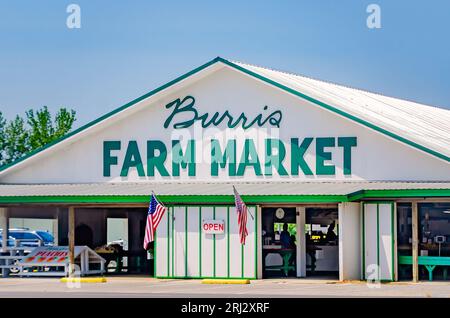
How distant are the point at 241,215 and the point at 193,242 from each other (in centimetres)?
246

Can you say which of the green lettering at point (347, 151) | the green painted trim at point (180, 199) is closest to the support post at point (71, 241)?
the green painted trim at point (180, 199)

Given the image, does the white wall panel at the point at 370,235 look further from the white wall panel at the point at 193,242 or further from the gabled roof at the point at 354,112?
the white wall panel at the point at 193,242

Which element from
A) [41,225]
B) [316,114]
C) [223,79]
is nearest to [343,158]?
[316,114]

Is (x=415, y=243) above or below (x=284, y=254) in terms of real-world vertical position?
above

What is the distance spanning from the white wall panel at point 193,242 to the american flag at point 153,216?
1.20 m

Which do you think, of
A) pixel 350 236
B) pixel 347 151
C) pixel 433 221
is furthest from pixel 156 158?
pixel 433 221

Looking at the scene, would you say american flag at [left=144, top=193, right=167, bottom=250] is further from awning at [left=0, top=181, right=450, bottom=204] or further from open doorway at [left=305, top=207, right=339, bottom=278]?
open doorway at [left=305, top=207, right=339, bottom=278]

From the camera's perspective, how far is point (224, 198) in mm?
42625

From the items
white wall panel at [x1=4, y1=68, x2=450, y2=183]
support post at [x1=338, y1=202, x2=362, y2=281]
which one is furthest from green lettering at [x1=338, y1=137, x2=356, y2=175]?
support post at [x1=338, y1=202, x2=362, y2=281]

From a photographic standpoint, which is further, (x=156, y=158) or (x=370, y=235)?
(x=156, y=158)

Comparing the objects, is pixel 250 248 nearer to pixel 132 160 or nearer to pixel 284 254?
pixel 284 254

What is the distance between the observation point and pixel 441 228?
4503 centimetres

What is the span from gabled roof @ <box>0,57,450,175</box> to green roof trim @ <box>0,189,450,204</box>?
3171mm

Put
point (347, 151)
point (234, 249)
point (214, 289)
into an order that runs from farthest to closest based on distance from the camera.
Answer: point (347, 151), point (234, 249), point (214, 289)
